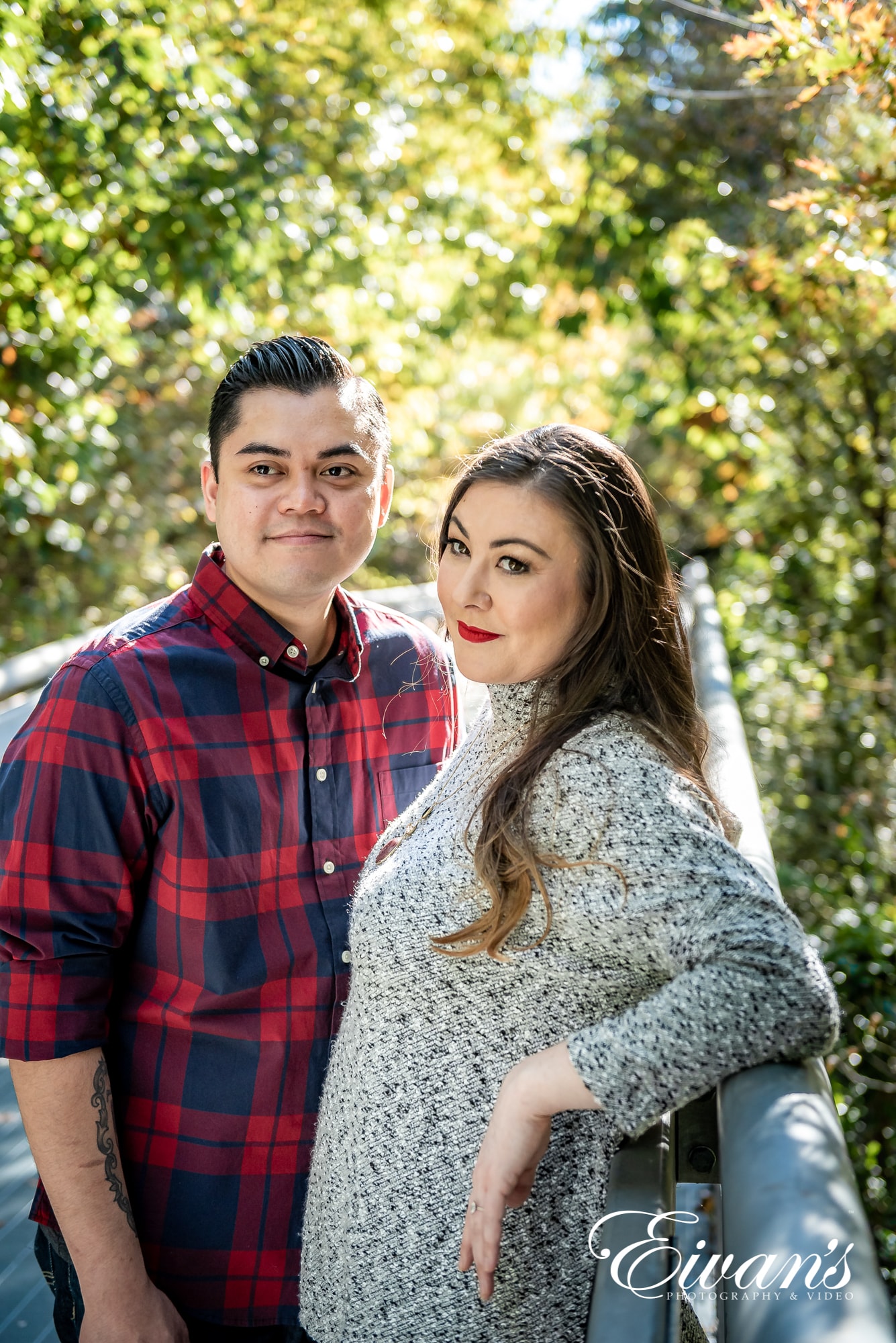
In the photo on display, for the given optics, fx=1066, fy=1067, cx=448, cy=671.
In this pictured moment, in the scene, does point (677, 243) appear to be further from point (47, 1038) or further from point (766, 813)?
point (47, 1038)

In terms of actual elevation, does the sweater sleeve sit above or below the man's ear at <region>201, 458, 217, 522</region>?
below

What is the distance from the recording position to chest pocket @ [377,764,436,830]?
2129 mm

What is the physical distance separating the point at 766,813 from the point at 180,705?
179 inches

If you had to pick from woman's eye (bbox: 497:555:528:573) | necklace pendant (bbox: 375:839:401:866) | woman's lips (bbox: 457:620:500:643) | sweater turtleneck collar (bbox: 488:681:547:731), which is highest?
woman's eye (bbox: 497:555:528:573)

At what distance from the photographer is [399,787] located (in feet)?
7.16

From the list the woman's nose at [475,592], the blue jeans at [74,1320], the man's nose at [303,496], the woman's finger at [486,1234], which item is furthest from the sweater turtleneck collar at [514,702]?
the blue jeans at [74,1320]

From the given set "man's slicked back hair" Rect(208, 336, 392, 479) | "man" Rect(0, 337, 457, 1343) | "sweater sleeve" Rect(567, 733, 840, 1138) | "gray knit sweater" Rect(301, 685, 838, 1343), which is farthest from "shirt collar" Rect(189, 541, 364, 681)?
"sweater sleeve" Rect(567, 733, 840, 1138)

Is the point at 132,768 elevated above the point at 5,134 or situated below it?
below

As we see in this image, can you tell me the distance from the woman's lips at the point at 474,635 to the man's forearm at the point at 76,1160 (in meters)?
0.91

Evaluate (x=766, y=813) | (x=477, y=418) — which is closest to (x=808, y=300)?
(x=766, y=813)

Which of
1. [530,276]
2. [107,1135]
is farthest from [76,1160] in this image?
[530,276]

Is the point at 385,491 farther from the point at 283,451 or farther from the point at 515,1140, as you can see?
the point at 515,1140

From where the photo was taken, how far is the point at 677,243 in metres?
6.91

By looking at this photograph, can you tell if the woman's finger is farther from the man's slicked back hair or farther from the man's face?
the man's slicked back hair
